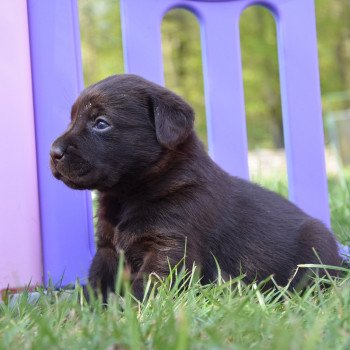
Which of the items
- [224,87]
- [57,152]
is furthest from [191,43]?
[57,152]

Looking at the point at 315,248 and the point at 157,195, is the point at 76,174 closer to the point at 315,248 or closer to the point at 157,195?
the point at 157,195

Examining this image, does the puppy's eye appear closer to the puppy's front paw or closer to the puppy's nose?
the puppy's nose

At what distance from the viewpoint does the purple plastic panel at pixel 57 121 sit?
3498mm

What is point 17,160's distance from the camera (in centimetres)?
338

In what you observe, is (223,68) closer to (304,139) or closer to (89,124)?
(304,139)

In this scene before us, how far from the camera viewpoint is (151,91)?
3051mm

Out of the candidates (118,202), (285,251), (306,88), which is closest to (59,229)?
(118,202)

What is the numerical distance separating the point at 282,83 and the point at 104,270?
5.93 ft

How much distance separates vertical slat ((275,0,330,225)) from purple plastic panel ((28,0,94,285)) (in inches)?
53.5

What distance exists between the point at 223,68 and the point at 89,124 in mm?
1353

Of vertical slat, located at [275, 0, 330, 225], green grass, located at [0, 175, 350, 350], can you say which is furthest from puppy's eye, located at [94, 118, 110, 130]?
vertical slat, located at [275, 0, 330, 225]

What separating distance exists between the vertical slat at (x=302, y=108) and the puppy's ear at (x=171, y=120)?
4.24 ft

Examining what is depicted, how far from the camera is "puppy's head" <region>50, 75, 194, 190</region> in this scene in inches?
115

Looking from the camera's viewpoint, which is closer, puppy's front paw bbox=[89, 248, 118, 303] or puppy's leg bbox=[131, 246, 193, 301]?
puppy's leg bbox=[131, 246, 193, 301]
